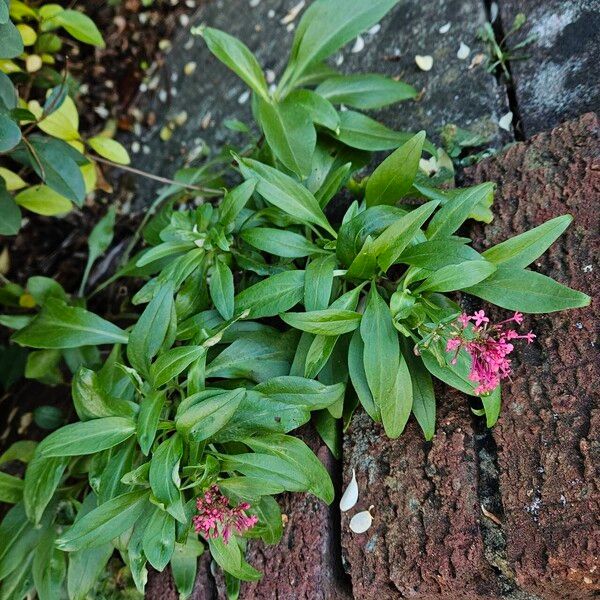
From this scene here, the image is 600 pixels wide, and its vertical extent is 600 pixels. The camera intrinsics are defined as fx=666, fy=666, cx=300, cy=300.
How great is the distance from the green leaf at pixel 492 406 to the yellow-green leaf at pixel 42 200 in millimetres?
1395

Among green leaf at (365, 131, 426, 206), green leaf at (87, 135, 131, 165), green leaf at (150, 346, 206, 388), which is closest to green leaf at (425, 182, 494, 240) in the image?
green leaf at (365, 131, 426, 206)

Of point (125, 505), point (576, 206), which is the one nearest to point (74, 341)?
point (125, 505)

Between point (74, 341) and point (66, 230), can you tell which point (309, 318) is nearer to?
point (74, 341)

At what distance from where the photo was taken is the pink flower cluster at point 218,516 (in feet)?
4.22

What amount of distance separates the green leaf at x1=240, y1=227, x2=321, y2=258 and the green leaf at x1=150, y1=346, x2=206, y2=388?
0.31m

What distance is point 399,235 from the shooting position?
135cm

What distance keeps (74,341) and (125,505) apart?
49cm

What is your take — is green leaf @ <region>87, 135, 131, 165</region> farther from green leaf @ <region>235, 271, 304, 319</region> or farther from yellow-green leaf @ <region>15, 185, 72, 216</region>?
green leaf @ <region>235, 271, 304, 319</region>

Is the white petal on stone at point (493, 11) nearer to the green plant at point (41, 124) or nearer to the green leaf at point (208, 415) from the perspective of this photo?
→ the green plant at point (41, 124)

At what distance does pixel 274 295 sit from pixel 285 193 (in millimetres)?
251

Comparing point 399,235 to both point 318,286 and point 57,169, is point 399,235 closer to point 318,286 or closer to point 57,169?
point 318,286

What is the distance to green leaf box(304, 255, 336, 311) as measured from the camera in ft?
4.66

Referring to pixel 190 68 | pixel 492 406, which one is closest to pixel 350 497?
pixel 492 406

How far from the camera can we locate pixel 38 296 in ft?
6.32
